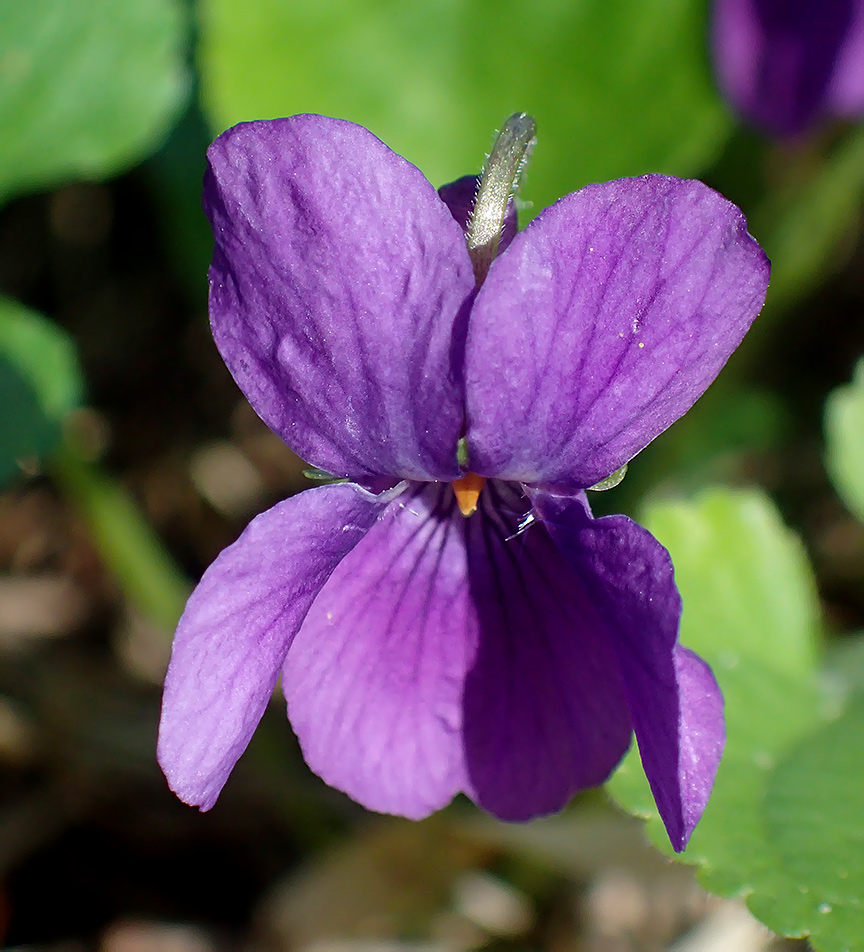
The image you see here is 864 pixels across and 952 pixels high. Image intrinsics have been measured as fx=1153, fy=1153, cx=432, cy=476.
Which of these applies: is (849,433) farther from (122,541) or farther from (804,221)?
(122,541)

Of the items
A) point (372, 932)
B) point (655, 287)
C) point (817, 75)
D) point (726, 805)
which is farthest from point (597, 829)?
point (817, 75)

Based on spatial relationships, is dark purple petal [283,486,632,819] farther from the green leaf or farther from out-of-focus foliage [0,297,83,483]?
out-of-focus foliage [0,297,83,483]

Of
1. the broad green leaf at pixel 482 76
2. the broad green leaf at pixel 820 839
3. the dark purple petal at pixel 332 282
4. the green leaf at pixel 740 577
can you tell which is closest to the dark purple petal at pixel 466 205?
the dark purple petal at pixel 332 282

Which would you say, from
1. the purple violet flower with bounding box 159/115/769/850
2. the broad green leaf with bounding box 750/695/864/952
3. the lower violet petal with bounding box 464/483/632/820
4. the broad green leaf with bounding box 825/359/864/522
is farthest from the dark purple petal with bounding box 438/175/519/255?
the broad green leaf with bounding box 825/359/864/522

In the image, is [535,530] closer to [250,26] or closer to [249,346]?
[249,346]

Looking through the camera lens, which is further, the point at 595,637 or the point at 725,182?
Answer: the point at 725,182

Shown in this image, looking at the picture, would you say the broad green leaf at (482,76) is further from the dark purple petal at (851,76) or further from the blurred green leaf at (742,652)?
the blurred green leaf at (742,652)

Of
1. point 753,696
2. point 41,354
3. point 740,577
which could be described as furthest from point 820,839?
point 41,354
